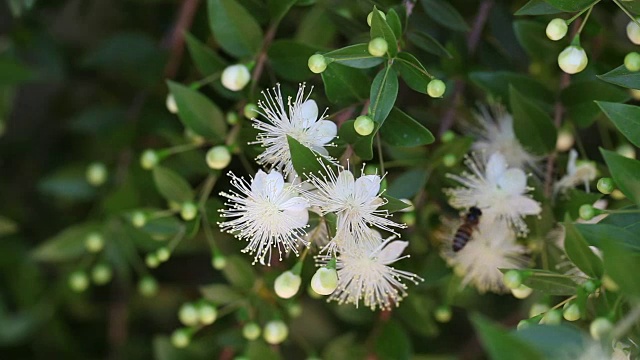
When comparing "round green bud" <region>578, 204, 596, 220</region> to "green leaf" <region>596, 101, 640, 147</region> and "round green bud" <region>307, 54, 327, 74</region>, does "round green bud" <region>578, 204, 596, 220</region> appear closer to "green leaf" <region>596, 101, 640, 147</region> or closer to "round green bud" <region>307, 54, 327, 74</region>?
"green leaf" <region>596, 101, 640, 147</region>

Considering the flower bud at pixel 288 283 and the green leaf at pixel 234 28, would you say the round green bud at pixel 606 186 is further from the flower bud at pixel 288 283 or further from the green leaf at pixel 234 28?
the green leaf at pixel 234 28

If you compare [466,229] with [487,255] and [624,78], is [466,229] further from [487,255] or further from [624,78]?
[624,78]

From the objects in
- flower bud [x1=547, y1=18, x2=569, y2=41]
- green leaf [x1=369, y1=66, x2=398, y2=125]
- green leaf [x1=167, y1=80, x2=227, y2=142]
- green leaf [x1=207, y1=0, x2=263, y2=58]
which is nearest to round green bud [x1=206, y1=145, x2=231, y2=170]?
green leaf [x1=167, y1=80, x2=227, y2=142]

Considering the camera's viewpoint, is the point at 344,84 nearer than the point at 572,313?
No

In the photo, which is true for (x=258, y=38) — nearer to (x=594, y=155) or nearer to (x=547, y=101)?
(x=547, y=101)

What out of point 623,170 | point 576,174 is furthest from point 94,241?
point 623,170

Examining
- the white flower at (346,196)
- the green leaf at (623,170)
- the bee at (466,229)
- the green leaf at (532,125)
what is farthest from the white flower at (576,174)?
the white flower at (346,196)
